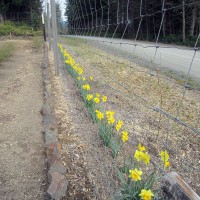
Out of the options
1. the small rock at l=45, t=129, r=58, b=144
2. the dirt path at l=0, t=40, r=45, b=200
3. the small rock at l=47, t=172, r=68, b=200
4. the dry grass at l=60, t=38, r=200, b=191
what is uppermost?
the small rock at l=47, t=172, r=68, b=200

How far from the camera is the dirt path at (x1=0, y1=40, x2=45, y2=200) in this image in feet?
6.04

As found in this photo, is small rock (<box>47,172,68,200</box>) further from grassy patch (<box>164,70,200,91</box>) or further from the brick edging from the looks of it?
grassy patch (<box>164,70,200,91</box>)

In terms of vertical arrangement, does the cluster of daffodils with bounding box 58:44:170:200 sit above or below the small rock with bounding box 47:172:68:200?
above

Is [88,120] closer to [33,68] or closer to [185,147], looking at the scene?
[185,147]

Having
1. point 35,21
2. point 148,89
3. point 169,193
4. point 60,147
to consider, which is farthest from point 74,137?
point 35,21

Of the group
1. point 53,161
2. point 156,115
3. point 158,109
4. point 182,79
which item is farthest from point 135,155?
point 182,79

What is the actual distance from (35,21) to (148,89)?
1019 inches

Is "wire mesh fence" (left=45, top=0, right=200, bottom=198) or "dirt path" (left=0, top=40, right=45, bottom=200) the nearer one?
"dirt path" (left=0, top=40, right=45, bottom=200)

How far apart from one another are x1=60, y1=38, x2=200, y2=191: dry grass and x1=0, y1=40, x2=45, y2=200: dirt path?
32.8 inches

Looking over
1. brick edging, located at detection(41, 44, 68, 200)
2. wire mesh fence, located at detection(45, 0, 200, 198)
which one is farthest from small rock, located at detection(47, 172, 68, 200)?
wire mesh fence, located at detection(45, 0, 200, 198)

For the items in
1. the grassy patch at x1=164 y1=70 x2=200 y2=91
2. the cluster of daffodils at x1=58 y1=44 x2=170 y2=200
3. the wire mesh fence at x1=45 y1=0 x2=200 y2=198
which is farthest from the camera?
the grassy patch at x1=164 y1=70 x2=200 y2=91

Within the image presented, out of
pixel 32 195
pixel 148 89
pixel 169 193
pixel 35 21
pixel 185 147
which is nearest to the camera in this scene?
pixel 169 193

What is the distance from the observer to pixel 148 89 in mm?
4262

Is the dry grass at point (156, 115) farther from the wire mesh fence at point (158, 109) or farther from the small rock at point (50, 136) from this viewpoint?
the small rock at point (50, 136)
